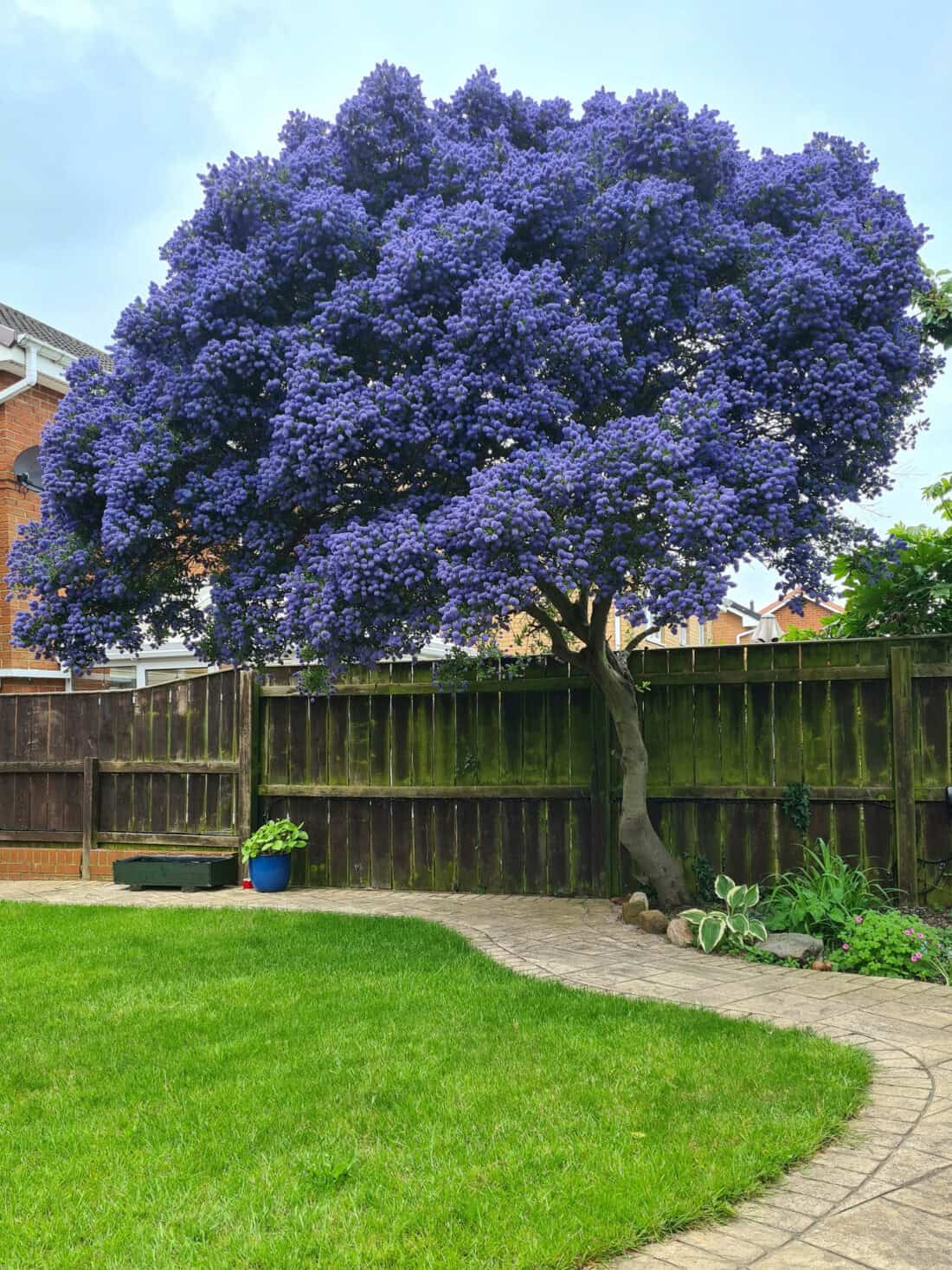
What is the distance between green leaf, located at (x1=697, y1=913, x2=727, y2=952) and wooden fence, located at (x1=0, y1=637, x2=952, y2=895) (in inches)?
52.9

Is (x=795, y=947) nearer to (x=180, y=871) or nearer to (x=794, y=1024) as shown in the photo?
(x=794, y=1024)

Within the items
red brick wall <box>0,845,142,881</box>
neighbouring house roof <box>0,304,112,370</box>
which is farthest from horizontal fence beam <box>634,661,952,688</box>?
neighbouring house roof <box>0,304,112,370</box>

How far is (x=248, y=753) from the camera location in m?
9.70

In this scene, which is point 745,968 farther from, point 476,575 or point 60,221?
point 60,221

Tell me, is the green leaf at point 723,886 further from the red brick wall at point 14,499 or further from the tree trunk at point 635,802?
the red brick wall at point 14,499

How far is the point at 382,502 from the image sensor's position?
675 centimetres

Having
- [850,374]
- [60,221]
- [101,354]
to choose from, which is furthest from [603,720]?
[101,354]

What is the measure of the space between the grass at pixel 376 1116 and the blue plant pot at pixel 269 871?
3.31 m

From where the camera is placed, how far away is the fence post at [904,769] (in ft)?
23.6

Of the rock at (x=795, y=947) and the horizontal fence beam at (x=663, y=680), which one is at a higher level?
the horizontal fence beam at (x=663, y=680)

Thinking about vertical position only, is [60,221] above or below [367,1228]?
above

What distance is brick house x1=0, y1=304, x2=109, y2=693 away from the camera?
12.9 m

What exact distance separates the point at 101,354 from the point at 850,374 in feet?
41.4

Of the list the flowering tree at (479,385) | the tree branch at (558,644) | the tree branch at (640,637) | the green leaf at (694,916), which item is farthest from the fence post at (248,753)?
the green leaf at (694,916)
